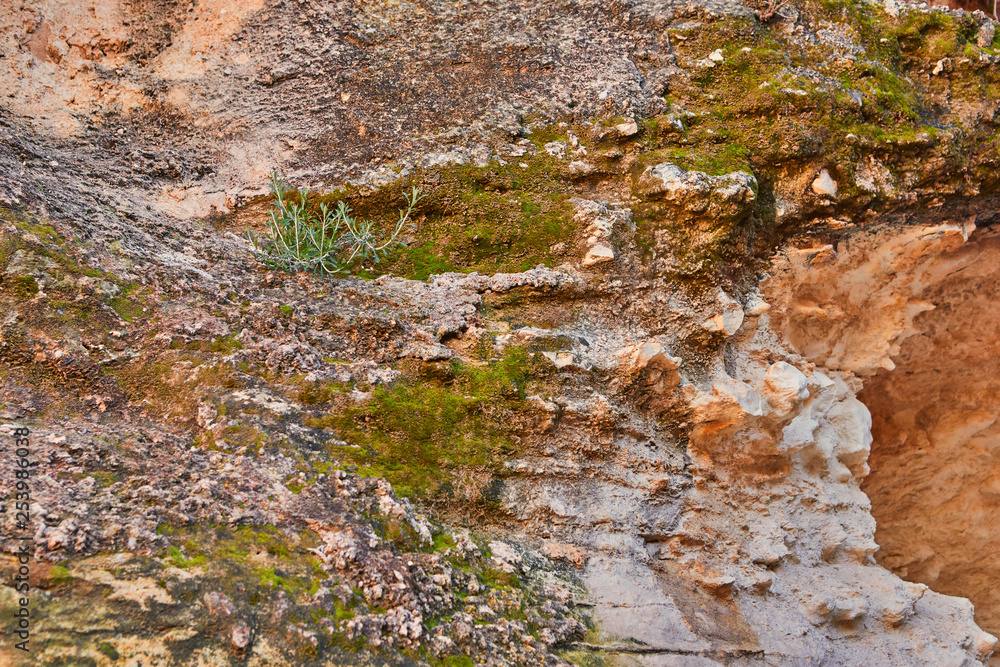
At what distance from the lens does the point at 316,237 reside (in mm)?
3650

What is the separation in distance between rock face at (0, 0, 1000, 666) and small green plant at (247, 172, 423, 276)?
105 millimetres

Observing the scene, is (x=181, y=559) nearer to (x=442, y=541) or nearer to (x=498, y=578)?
(x=442, y=541)

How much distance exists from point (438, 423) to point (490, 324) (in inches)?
27.8

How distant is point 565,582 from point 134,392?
211 cm

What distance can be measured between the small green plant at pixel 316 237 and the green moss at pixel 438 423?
985 millimetres

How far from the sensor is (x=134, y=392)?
268 cm

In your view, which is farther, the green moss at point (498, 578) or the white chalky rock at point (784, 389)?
the white chalky rock at point (784, 389)

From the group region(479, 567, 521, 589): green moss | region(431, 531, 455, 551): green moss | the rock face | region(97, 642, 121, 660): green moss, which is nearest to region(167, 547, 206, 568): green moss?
the rock face

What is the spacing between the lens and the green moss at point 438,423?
111 inches

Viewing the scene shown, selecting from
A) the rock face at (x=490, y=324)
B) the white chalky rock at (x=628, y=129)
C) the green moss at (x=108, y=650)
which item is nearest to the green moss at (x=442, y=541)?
the rock face at (x=490, y=324)

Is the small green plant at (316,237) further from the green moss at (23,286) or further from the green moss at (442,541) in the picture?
the green moss at (442,541)

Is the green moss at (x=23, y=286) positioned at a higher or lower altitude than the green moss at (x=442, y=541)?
higher

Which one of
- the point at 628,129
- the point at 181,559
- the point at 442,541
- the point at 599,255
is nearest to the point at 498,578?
the point at 442,541

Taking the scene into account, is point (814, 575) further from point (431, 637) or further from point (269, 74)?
point (269, 74)
